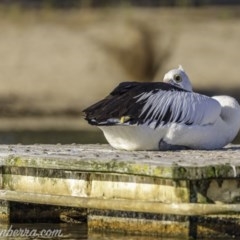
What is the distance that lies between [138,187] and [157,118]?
33.4 inches

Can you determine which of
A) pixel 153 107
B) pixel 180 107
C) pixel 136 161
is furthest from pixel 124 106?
pixel 136 161

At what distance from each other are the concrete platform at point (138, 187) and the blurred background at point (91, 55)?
379 inches

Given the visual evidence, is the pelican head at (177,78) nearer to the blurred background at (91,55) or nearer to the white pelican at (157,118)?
the white pelican at (157,118)

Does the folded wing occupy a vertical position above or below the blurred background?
above

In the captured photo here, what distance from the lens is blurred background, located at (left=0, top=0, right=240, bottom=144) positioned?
905 inches

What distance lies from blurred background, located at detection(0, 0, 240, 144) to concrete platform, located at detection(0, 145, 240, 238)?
9.64m

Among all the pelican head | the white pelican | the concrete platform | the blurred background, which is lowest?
the blurred background

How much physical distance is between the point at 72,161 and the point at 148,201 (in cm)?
68

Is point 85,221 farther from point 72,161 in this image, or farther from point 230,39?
point 230,39

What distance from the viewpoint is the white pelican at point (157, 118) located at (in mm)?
10570

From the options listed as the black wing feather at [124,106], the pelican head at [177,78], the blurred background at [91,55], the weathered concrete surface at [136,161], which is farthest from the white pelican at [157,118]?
the blurred background at [91,55]

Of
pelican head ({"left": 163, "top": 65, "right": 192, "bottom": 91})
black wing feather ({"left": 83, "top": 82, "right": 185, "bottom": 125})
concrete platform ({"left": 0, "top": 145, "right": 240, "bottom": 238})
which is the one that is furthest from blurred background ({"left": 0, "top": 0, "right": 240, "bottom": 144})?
concrete platform ({"left": 0, "top": 145, "right": 240, "bottom": 238})

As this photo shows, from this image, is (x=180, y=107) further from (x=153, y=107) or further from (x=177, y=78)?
(x=177, y=78)

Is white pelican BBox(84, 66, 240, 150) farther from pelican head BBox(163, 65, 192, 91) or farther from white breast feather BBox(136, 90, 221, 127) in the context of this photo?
pelican head BBox(163, 65, 192, 91)
